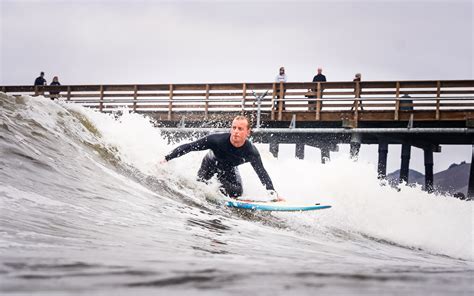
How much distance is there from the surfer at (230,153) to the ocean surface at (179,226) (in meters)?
0.29

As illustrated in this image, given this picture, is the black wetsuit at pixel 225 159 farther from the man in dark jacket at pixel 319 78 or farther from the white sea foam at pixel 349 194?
the man in dark jacket at pixel 319 78

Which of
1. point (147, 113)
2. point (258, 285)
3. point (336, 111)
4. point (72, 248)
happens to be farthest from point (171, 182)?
point (147, 113)

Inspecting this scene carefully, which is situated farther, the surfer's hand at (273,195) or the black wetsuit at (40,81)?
the black wetsuit at (40,81)

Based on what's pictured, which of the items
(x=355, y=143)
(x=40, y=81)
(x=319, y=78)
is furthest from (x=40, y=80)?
Result: (x=355, y=143)

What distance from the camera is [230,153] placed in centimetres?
718

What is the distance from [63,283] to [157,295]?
301 mm

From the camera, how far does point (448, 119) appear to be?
47.5ft

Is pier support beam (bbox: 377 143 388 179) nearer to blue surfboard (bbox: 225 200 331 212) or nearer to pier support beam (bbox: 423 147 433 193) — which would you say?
pier support beam (bbox: 423 147 433 193)

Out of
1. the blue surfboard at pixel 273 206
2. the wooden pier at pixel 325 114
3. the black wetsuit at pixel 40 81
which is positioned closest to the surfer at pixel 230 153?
the blue surfboard at pixel 273 206

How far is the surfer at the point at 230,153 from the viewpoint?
698cm

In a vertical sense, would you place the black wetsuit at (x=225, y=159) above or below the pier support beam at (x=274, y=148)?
below

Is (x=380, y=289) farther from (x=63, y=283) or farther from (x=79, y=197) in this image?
(x=79, y=197)

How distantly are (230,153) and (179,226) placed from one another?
293 centimetres

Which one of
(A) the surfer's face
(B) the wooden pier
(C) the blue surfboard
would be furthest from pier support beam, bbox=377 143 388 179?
(A) the surfer's face
